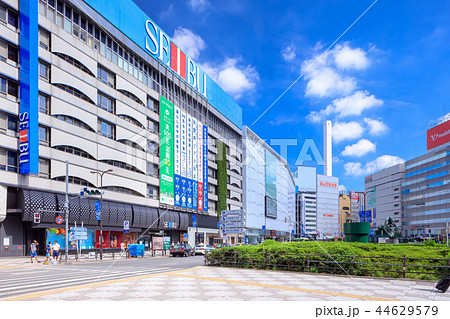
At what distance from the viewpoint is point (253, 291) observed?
14438 mm

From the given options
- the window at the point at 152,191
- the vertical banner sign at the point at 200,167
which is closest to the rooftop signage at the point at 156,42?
the vertical banner sign at the point at 200,167

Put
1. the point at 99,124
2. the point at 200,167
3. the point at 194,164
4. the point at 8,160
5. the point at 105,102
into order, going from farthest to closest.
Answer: the point at 200,167 → the point at 194,164 → the point at 105,102 → the point at 99,124 → the point at 8,160

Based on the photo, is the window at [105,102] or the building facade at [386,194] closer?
the window at [105,102]

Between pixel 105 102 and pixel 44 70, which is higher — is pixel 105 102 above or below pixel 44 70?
below

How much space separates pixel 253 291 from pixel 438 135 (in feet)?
442

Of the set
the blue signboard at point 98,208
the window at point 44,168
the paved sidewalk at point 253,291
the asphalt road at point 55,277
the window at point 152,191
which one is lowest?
the asphalt road at point 55,277

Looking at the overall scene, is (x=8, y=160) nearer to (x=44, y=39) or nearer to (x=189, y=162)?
(x=44, y=39)

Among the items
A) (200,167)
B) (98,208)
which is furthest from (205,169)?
(98,208)

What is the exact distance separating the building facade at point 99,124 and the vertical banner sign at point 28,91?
0.37 ft

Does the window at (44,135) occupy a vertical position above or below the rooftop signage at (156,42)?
below

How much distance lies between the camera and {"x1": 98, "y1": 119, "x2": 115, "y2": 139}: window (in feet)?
191

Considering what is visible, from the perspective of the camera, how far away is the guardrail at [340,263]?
19469 mm

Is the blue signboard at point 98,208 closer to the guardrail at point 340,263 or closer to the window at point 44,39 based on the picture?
the window at point 44,39
